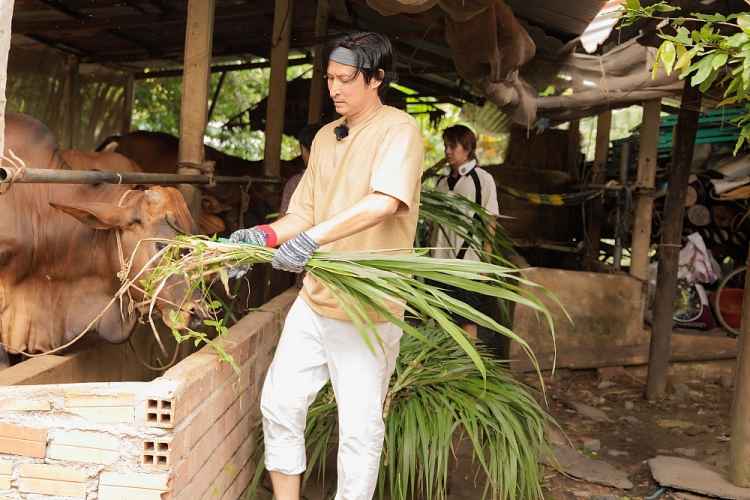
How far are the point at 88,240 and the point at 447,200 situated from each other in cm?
211

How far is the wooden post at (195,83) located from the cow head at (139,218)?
1.84ft

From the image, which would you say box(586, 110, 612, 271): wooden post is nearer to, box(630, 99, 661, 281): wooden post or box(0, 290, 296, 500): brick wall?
box(630, 99, 661, 281): wooden post

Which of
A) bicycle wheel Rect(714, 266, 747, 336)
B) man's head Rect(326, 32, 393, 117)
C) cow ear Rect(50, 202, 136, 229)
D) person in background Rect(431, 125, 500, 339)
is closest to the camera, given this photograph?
man's head Rect(326, 32, 393, 117)

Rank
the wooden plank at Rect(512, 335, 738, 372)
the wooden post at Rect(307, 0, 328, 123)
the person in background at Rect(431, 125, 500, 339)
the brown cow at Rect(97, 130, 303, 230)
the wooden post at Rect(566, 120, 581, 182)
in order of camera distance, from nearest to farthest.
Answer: the person in background at Rect(431, 125, 500, 339) < the brown cow at Rect(97, 130, 303, 230) < the wooden post at Rect(307, 0, 328, 123) < the wooden plank at Rect(512, 335, 738, 372) < the wooden post at Rect(566, 120, 581, 182)

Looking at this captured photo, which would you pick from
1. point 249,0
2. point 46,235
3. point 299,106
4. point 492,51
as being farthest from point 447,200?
point 299,106

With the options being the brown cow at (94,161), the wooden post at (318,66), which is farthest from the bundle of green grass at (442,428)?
the wooden post at (318,66)

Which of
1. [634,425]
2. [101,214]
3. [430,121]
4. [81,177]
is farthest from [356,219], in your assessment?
[430,121]

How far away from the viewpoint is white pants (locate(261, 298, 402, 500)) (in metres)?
3.19

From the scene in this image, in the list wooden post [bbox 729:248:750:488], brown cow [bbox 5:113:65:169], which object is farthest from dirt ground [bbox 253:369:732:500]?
brown cow [bbox 5:113:65:169]

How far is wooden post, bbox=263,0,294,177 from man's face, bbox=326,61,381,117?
3.25 metres

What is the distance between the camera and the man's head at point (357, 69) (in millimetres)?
3141

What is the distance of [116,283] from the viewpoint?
13.4ft

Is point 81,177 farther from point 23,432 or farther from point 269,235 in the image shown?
point 23,432

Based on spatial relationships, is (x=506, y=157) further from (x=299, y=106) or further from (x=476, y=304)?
(x=476, y=304)
